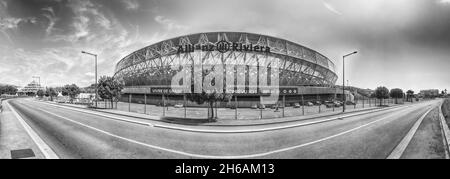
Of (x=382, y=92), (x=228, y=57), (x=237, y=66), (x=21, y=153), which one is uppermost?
(x=228, y=57)

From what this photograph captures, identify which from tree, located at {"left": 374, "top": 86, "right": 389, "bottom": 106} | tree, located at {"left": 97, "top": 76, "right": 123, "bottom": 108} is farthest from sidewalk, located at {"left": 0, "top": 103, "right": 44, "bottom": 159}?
tree, located at {"left": 374, "top": 86, "right": 389, "bottom": 106}

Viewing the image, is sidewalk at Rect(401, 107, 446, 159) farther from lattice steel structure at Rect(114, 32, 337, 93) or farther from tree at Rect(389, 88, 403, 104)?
tree at Rect(389, 88, 403, 104)

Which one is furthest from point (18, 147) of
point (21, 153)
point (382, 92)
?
point (382, 92)

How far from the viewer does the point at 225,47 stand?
39.5 metres

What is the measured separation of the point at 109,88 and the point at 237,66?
25.4 m

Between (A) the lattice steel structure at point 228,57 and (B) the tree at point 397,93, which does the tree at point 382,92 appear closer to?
(B) the tree at point 397,93

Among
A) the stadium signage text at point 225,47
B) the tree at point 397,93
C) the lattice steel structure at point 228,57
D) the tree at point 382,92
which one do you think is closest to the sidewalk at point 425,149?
the stadium signage text at point 225,47

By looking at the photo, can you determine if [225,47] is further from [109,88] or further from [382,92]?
[382,92]

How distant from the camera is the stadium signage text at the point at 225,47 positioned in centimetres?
3952

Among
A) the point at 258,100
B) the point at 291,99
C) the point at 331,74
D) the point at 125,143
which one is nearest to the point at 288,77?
the point at 291,99

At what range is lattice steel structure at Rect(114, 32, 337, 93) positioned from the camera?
138 ft

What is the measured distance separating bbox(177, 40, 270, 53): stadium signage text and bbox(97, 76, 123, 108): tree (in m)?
16.1

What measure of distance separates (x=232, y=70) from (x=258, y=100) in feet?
29.8

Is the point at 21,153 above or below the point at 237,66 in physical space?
below
